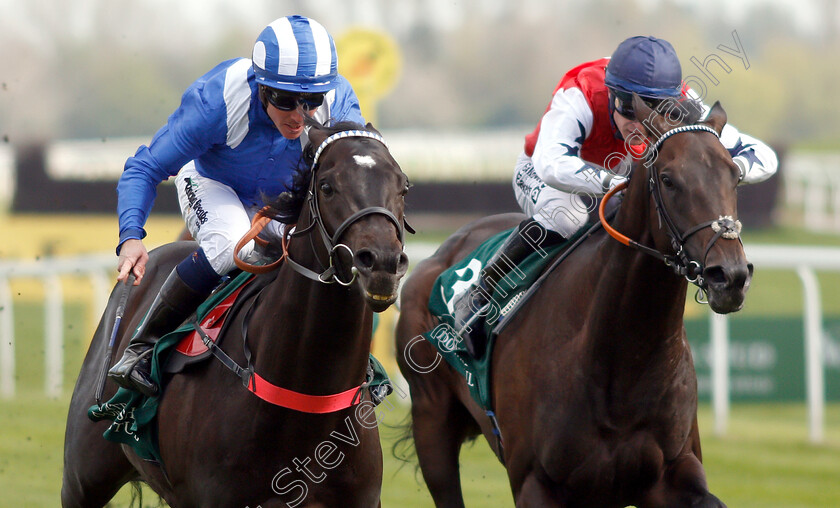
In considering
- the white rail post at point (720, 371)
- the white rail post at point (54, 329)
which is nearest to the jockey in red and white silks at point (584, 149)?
the white rail post at point (720, 371)

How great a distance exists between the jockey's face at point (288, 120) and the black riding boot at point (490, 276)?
105 cm

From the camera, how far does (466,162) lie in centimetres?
2098

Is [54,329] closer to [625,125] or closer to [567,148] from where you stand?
[567,148]

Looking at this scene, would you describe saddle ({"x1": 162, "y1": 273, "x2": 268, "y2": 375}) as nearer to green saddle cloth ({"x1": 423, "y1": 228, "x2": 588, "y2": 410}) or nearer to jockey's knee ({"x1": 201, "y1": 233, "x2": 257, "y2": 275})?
jockey's knee ({"x1": 201, "y1": 233, "x2": 257, "y2": 275})

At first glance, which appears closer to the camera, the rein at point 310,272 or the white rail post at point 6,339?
the rein at point 310,272

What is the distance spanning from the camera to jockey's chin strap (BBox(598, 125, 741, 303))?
3020 millimetres

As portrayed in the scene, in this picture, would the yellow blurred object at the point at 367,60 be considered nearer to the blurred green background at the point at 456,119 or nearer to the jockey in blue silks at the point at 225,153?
the blurred green background at the point at 456,119

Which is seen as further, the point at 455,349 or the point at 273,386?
the point at 455,349

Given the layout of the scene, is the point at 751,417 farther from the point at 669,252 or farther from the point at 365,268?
the point at 365,268

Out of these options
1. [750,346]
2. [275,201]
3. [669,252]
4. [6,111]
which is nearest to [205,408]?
[275,201]

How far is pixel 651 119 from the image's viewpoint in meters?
3.37

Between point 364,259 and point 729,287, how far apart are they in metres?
0.98

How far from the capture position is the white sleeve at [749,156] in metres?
3.49

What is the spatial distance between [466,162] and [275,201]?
1789 cm
